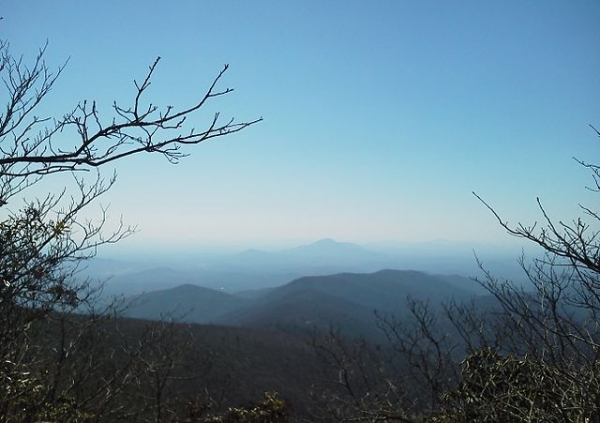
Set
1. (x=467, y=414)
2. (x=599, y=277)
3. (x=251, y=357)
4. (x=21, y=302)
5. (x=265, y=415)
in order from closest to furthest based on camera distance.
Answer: (x=599, y=277) → (x=21, y=302) → (x=467, y=414) → (x=265, y=415) → (x=251, y=357)

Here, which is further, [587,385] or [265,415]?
[265,415]

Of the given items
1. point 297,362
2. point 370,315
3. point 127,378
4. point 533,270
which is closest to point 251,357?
point 297,362

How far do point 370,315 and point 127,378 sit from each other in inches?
5668

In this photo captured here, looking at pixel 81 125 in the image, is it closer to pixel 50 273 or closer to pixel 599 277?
pixel 50 273

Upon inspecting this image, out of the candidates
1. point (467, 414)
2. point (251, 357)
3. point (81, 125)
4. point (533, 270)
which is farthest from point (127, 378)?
point (251, 357)

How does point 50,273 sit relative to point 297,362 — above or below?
above

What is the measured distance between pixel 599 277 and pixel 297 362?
61872 mm

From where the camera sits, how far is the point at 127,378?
28.5ft

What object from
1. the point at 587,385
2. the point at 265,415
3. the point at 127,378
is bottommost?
the point at 265,415

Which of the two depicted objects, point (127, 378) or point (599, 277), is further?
point (127, 378)

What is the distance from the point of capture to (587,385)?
14.2 ft

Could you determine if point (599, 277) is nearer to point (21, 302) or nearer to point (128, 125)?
point (128, 125)

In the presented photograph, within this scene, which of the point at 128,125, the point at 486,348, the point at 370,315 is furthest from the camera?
the point at 370,315

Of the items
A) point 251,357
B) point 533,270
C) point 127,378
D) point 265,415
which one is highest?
→ point 533,270
